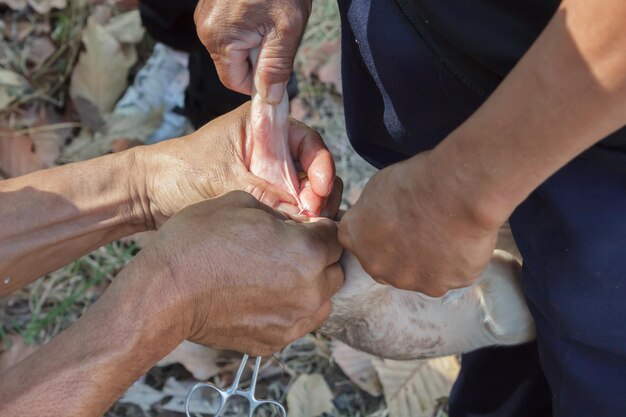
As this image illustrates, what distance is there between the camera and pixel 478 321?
156cm

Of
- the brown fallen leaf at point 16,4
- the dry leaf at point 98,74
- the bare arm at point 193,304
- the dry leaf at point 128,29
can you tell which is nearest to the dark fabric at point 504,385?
the bare arm at point 193,304

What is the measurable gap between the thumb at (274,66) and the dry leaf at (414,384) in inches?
37.1

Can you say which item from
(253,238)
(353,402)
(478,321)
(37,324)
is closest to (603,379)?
(478,321)

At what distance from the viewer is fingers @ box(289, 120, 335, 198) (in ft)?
5.13

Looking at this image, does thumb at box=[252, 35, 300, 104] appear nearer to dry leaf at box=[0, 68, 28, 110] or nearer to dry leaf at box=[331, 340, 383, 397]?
dry leaf at box=[331, 340, 383, 397]

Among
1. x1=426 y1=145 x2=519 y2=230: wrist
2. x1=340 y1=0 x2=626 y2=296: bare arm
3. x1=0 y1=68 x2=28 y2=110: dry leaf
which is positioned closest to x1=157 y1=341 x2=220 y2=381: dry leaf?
x1=0 y1=68 x2=28 y2=110: dry leaf

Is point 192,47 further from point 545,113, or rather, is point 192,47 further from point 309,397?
point 545,113

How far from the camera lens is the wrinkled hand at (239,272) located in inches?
48.4

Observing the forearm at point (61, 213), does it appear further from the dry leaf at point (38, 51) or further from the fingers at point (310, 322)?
the dry leaf at point (38, 51)

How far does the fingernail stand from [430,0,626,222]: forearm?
0.63m

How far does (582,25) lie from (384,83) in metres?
0.54

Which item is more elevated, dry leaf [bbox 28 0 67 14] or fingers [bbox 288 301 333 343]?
fingers [bbox 288 301 333 343]

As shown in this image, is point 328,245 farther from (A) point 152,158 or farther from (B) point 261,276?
(A) point 152,158

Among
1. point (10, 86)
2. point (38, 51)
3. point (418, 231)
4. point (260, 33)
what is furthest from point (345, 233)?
point (38, 51)
